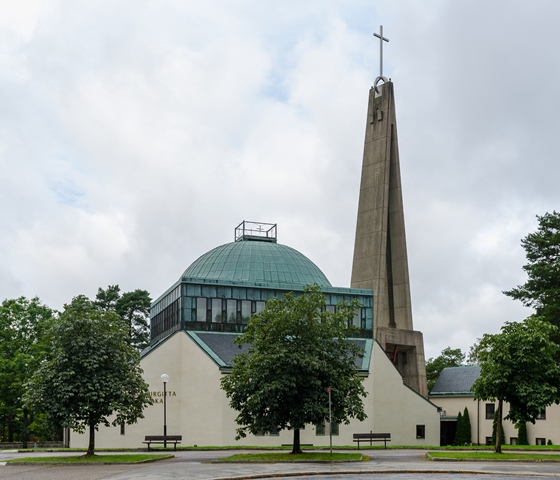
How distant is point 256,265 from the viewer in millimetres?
65375

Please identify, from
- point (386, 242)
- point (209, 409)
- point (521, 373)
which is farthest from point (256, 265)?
point (521, 373)

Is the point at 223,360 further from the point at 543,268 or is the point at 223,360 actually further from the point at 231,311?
the point at 543,268

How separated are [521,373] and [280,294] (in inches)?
1092

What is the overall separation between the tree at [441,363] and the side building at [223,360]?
2618 cm

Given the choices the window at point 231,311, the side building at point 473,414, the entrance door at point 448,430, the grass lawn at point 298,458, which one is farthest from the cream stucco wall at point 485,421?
the grass lawn at point 298,458

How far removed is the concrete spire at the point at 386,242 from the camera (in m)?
64.0

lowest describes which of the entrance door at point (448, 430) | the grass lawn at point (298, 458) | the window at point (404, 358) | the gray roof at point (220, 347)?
the entrance door at point (448, 430)

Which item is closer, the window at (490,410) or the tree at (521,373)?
the tree at (521,373)

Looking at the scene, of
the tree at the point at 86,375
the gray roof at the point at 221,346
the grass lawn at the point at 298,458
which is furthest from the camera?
the gray roof at the point at 221,346

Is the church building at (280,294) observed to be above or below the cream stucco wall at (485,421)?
above

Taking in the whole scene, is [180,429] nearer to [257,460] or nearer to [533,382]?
[257,460]

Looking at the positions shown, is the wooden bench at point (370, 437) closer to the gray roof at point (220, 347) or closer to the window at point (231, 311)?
the gray roof at point (220, 347)

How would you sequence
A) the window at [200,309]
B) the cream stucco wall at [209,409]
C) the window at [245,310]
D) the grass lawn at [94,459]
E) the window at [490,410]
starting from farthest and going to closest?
the window at [490,410], the window at [245,310], the window at [200,309], the cream stucco wall at [209,409], the grass lawn at [94,459]

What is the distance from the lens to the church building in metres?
52.0
